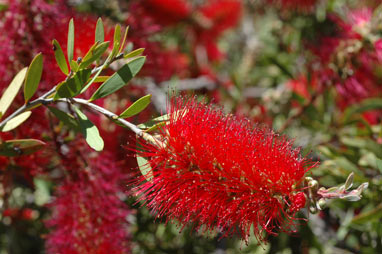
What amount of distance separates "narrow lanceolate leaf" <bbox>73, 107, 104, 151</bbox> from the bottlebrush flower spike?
0.14 metres

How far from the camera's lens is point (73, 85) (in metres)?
1.12

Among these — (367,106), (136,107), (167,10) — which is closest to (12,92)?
(136,107)

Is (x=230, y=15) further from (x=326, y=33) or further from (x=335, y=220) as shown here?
(x=335, y=220)

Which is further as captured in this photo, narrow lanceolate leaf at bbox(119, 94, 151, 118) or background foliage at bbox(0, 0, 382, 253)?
background foliage at bbox(0, 0, 382, 253)

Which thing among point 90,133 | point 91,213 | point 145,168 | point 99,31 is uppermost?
point 99,31

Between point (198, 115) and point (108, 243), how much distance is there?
68 cm

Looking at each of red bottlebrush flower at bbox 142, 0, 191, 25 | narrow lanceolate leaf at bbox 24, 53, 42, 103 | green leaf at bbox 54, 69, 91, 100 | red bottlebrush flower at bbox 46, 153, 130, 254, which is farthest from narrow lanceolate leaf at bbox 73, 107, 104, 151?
red bottlebrush flower at bbox 142, 0, 191, 25

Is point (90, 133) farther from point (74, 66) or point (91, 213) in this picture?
point (91, 213)

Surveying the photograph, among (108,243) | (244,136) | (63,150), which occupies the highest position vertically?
(244,136)

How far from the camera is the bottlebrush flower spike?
1080mm

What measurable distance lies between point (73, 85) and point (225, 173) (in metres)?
0.51

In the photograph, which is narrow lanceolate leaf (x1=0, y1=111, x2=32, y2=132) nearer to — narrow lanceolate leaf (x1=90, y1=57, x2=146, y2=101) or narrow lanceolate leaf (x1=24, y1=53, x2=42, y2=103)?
narrow lanceolate leaf (x1=24, y1=53, x2=42, y2=103)

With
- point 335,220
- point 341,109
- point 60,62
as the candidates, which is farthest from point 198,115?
point 341,109

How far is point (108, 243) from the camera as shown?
150 cm
